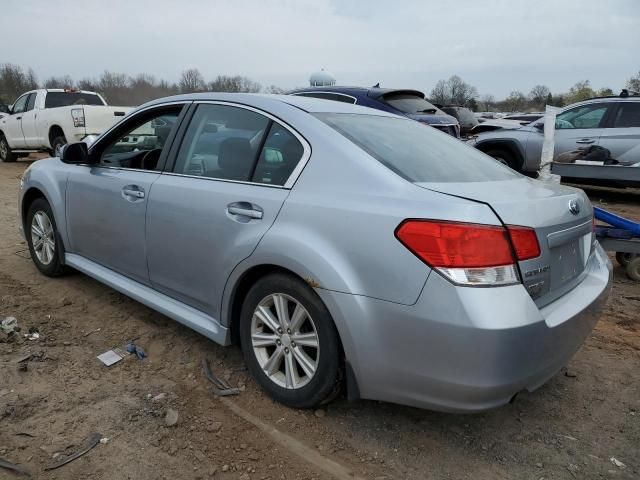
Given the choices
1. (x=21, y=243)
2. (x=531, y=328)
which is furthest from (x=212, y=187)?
(x=21, y=243)

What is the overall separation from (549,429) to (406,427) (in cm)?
73

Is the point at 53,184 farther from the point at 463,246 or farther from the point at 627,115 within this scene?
the point at 627,115

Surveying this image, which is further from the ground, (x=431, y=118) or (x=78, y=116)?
(x=431, y=118)

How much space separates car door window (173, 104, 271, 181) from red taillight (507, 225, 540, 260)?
1.41 metres

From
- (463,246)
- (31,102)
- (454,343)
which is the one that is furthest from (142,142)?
(31,102)

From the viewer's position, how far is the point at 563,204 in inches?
99.1

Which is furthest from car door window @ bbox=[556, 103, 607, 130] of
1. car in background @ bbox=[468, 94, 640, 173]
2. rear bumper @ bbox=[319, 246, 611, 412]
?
rear bumper @ bbox=[319, 246, 611, 412]

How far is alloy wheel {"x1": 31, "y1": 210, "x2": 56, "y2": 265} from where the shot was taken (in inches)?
175

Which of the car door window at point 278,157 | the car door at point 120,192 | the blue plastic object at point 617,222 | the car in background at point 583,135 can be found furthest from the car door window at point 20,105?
the blue plastic object at point 617,222

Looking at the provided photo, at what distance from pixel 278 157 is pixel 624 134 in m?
7.73

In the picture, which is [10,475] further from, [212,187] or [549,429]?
[549,429]

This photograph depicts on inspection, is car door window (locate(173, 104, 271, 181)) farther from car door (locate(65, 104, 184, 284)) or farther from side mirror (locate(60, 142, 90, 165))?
side mirror (locate(60, 142, 90, 165))

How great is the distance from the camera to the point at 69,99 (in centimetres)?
1303

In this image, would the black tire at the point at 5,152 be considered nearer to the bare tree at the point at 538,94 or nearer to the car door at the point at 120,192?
the car door at the point at 120,192
